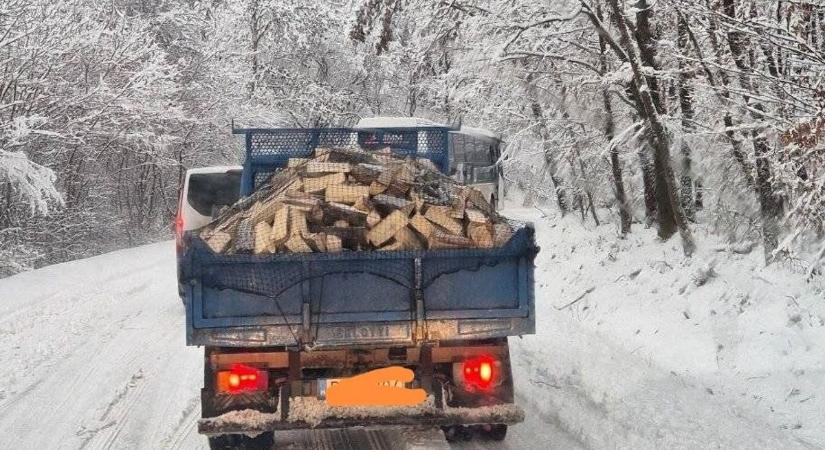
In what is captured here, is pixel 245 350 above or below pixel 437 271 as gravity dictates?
below

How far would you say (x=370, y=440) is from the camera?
563 centimetres

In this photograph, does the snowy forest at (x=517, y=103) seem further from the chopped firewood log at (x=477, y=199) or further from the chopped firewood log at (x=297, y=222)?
the chopped firewood log at (x=297, y=222)

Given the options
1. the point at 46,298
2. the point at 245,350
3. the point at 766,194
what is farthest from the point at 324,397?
the point at 46,298

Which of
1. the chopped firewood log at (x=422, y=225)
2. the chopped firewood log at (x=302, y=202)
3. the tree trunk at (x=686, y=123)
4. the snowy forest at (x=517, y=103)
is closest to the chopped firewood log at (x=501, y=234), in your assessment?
the chopped firewood log at (x=422, y=225)

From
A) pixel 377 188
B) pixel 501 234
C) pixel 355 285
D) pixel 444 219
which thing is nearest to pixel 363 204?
pixel 377 188

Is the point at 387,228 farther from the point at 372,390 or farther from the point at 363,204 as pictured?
the point at 372,390

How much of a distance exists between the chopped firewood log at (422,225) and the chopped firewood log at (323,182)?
28.3 inches

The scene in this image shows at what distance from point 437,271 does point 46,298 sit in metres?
10.1

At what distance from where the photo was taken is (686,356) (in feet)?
24.2

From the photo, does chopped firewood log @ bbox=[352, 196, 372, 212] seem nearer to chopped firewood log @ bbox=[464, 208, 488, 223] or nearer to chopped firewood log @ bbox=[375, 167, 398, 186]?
chopped firewood log @ bbox=[375, 167, 398, 186]

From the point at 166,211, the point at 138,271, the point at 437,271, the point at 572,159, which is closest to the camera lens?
the point at 437,271

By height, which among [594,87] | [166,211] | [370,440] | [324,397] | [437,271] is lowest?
[166,211]

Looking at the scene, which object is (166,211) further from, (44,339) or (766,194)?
(766,194)

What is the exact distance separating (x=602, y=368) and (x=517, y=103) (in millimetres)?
8836
